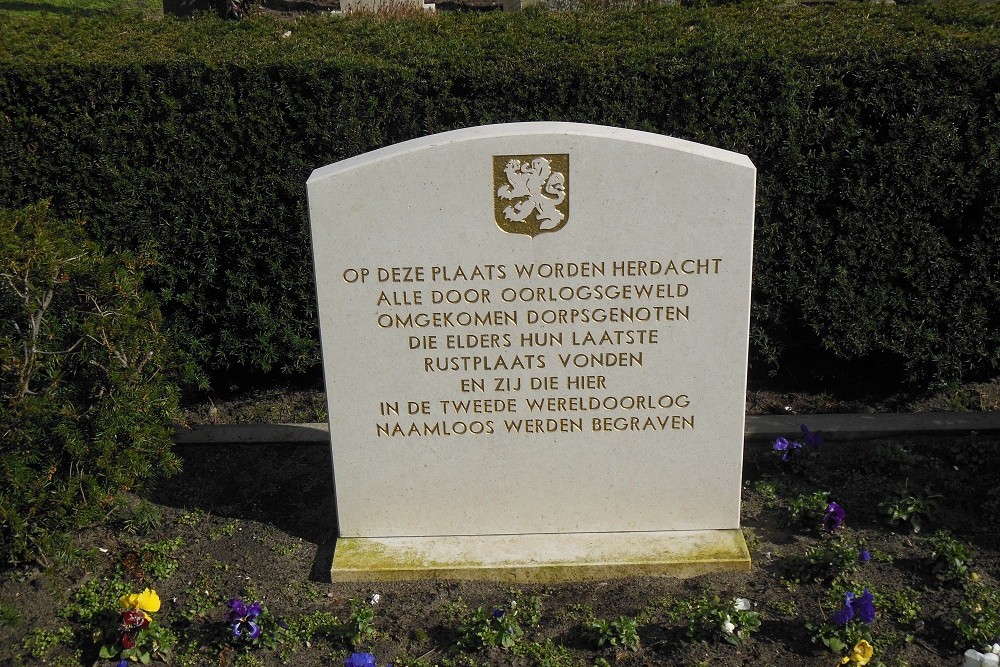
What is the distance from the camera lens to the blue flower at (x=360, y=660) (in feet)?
9.71

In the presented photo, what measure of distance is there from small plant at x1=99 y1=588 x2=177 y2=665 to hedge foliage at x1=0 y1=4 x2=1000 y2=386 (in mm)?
1968

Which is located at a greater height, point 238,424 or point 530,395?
point 530,395

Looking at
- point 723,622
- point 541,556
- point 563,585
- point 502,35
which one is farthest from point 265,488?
point 502,35

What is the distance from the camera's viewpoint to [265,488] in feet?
14.2

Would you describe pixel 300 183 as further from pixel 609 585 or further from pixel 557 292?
pixel 609 585

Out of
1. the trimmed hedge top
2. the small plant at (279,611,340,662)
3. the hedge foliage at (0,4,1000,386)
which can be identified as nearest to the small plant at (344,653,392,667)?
the small plant at (279,611,340,662)

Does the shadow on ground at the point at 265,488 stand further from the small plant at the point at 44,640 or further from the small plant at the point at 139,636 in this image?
the small plant at the point at 44,640

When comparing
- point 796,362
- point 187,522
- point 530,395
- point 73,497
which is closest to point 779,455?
point 796,362

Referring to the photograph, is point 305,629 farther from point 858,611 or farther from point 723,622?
point 858,611

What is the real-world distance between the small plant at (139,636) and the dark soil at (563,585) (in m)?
0.09

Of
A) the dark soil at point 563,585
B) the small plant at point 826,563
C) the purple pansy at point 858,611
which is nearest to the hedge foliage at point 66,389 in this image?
the dark soil at point 563,585

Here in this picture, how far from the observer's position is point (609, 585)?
11.7 feet

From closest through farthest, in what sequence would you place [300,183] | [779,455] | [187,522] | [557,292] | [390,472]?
[557,292]
[390,472]
[187,522]
[779,455]
[300,183]

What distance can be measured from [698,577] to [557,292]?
1.22m
